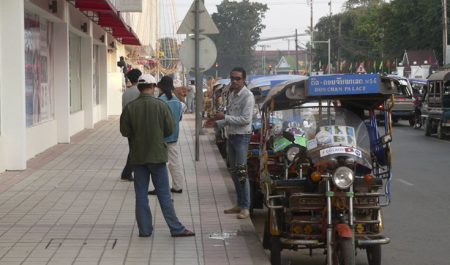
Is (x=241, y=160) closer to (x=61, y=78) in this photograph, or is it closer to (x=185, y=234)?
(x=185, y=234)

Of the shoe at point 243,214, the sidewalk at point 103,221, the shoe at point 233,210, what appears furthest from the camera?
the shoe at point 233,210

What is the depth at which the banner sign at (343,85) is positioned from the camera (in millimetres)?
7203

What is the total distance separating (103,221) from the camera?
9.05 meters

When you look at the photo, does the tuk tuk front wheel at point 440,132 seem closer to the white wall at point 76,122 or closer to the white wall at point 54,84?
the white wall at point 54,84

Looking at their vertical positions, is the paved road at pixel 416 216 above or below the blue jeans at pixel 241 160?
below

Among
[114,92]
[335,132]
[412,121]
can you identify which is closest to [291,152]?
[335,132]

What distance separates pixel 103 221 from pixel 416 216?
14.3 ft

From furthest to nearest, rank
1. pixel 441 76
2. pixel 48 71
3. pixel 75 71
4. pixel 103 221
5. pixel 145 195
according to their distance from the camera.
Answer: pixel 441 76 → pixel 75 71 → pixel 48 71 → pixel 103 221 → pixel 145 195

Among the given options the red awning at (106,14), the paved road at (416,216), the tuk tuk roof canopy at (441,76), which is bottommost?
the paved road at (416,216)

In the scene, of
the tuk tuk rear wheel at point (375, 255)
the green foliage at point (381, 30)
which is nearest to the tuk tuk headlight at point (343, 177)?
the tuk tuk rear wheel at point (375, 255)

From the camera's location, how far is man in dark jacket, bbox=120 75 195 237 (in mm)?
7906

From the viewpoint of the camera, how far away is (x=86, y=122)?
24.9m

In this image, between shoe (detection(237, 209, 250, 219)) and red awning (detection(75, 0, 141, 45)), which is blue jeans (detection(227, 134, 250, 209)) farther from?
red awning (detection(75, 0, 141, 45))

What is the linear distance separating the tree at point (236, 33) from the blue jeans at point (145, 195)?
8873 cm
